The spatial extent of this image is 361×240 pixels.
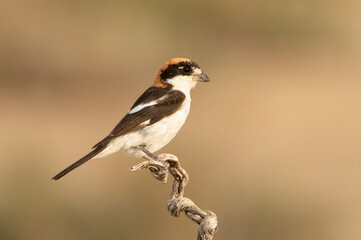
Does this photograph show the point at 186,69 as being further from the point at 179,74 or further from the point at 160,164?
the point at 160,164

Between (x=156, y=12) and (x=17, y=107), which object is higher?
(x=156, y=12)

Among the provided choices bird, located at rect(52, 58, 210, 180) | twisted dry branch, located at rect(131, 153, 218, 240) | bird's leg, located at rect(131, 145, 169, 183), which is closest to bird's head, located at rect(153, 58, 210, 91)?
bird, located at rect(52, 58, 210, 180)

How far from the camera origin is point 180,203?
369 cm

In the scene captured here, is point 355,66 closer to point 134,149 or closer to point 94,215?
point 94,215

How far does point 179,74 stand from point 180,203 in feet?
7.29

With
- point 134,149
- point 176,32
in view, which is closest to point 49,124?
point 176,32

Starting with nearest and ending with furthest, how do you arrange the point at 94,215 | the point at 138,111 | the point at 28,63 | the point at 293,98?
the point at 138,111 < the point at 94,215 < the point at 293,98 < the point at 28,63

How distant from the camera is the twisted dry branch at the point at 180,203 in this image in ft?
11.0

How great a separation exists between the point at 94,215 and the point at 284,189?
226cm

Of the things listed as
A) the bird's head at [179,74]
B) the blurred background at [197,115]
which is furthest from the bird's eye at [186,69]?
the blurred background at [197,115]

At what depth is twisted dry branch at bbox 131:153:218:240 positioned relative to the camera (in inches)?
132

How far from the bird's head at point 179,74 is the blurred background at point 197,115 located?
2445mm

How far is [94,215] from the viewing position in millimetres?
8273

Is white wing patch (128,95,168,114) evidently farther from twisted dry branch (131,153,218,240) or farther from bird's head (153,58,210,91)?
twisted dry branch (131,153,218,240)
